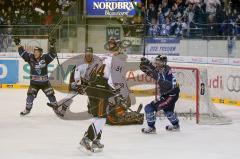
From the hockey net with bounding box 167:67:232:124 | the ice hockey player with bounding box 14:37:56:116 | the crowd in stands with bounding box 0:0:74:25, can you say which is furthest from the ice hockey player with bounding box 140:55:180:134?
Answer: the crowd in stands with bounding box 0:0:74:25

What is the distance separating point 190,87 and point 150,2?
680 cm

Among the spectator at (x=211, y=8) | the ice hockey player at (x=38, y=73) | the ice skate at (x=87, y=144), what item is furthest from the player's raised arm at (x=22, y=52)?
the spectator at (x=211, y=8)

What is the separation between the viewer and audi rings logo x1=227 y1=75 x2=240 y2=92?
12.4 m

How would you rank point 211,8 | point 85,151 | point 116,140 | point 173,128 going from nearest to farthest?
point 85,151 < point 116,140 < point 173,128 < point 211,8

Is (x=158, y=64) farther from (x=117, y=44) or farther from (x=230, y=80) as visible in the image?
(x=230, y=80)

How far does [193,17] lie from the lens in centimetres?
1457

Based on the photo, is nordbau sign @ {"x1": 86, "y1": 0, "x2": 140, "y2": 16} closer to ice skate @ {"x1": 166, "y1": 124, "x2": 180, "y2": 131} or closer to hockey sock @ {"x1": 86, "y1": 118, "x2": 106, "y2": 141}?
ice skate @ {"x1": 166, "y1": 124, "x2": 180, "y2": 131}

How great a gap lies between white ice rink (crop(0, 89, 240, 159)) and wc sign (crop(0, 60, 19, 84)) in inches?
216

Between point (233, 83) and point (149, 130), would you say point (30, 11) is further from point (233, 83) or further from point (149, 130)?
point (149, 130)

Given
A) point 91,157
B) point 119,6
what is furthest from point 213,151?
point 119,6

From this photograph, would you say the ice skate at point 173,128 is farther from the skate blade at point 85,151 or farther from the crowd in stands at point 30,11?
the crowd in stands at point 30,11

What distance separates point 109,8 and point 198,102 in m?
7.99

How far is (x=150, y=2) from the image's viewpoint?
17.5 metres

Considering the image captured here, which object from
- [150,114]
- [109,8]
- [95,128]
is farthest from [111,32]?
[95,128]
